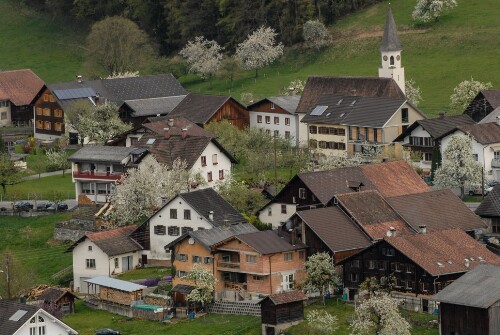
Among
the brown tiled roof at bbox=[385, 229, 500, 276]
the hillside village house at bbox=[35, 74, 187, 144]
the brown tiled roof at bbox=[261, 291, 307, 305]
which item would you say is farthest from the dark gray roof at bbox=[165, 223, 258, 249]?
the hillside village house at bbox=[35, 74, 187, 144]

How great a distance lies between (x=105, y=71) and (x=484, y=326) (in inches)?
A: 3704

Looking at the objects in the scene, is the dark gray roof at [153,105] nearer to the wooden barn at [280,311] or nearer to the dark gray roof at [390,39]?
the dark gray roof at [390,39]

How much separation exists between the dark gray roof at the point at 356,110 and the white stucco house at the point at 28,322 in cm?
4434

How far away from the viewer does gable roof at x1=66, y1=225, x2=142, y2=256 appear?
107938 mm

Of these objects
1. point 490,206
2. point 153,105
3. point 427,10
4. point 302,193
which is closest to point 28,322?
point 302,193

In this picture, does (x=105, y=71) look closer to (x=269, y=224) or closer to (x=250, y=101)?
(x=250, y=101)

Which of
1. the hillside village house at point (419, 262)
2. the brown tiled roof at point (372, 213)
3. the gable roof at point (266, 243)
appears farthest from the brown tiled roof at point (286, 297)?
the brown tiled roof at point (372, 213)

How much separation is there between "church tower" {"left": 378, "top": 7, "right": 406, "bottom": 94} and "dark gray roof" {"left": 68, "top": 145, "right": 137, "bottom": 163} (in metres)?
26.4

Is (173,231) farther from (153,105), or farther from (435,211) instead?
(153,105)

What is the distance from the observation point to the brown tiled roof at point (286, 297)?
92500 mm

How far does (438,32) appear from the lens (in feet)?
541

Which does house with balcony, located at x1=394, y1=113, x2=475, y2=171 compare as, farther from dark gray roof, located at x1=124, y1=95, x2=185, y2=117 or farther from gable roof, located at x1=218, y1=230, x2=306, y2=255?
dark gray roof, located at x1=124, y1=95, x2=185, y2=117

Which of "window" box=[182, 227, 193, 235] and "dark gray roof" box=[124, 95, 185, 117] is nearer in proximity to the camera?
"window" box=[182, 227, 193, 235]

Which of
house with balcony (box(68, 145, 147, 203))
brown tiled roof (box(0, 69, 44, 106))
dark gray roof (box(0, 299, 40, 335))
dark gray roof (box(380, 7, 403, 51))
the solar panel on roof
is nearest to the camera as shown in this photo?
dark gray roof (box(0, 299, 40, 335))
